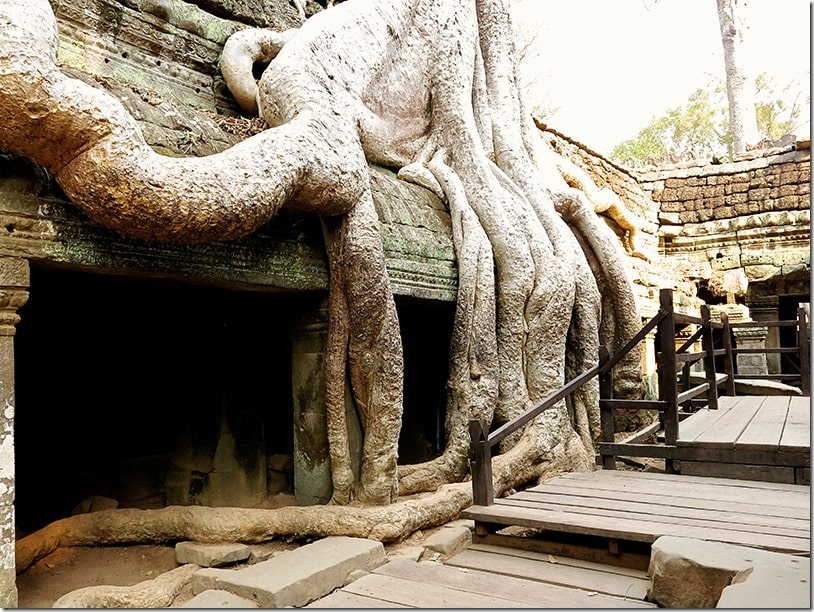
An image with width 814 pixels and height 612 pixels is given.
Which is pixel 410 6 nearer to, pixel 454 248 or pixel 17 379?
pixel 454 248

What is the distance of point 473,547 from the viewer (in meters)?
3.59

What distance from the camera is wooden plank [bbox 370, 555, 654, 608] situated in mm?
2748

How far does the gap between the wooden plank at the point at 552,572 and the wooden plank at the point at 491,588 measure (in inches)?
1.6

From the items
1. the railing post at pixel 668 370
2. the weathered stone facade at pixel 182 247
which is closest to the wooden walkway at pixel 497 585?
the weathered stone facade at pixel 182 247

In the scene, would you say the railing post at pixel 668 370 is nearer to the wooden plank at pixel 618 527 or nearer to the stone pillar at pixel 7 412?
the wooden plank at pixel 618 527

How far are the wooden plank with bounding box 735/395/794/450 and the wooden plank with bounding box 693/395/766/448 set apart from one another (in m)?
0.04

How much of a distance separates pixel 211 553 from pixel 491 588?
139 cm

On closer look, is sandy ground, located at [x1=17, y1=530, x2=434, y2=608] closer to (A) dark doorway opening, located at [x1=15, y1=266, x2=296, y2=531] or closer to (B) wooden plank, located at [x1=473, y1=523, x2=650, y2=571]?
(B) wooden plank, located at [x1=473, y1=523, x2=650, y2=571]

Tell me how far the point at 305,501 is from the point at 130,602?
4.41 ft

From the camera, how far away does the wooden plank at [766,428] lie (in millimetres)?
4313

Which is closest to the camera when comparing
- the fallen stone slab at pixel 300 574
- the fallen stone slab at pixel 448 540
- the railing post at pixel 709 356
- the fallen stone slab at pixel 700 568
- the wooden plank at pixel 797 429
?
the fallen stone slab at pixel 700 568

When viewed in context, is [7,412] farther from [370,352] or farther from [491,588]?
[491,588]

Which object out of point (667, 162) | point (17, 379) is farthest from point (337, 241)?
point (667, 162)

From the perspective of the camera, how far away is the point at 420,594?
9.21ft
